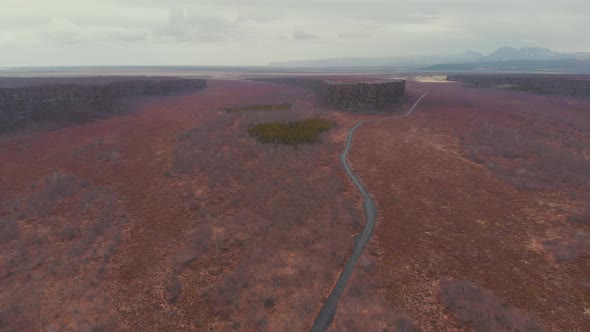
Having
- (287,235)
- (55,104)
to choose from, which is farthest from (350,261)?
(55,104)

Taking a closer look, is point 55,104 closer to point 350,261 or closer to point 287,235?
point 287,235

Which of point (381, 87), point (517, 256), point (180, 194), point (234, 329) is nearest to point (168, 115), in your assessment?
point (180, 194)

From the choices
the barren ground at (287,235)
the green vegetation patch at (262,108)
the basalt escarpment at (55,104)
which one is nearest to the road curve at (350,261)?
the barren ground at (287,235)

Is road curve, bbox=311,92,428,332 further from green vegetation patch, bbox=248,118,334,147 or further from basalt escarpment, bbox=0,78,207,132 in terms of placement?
basalt escarpment, bbox=0,78,207,132

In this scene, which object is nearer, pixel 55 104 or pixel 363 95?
pixel 55 104

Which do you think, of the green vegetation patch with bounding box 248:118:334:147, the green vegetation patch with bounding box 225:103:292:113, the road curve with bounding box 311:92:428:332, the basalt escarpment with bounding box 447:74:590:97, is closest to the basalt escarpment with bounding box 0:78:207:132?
the green vegetation patch with bounding box 225:103:292:113

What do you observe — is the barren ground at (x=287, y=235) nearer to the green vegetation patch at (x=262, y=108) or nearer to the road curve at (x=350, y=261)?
the road curve at (x=350, y=261)

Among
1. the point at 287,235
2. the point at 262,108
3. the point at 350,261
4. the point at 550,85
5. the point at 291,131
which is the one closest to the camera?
the point at 350,261
